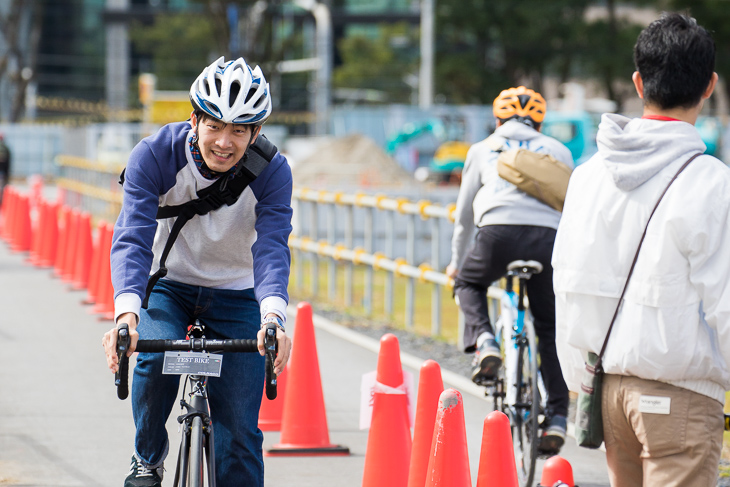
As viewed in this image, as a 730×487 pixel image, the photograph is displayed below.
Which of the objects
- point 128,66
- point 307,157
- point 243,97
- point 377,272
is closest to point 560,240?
point 243,97

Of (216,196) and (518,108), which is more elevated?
(518,108)

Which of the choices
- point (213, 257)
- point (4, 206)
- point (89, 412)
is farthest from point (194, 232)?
point (4, 206)

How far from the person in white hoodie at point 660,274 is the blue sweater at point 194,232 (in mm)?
1054

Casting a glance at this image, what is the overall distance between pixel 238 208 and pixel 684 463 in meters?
1.77

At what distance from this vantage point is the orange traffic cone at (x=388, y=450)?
225 inches

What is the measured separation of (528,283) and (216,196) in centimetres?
265

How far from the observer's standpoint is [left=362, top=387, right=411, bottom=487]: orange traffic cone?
18.7 feet

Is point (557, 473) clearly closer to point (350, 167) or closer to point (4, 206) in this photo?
point (4, 206)

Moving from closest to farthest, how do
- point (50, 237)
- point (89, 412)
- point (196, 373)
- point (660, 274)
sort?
point (660, 274)
point (196, 373)
point (89, 412)
point (50, 237)

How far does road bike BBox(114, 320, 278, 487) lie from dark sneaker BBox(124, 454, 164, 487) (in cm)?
17

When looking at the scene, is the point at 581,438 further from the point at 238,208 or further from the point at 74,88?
the point at 74,88

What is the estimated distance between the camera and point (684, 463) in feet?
11.4

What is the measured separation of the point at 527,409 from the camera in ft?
20.9

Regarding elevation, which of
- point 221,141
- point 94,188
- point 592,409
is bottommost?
point 94,188
